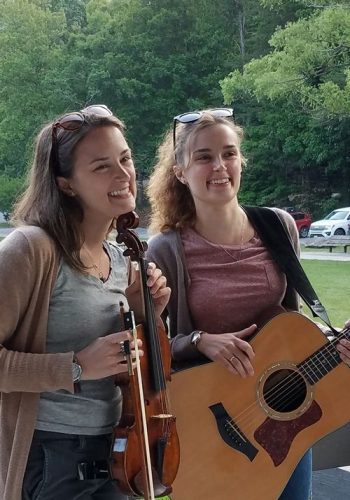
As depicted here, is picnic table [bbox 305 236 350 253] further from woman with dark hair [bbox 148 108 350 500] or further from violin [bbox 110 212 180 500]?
violin [bbox 110 212 180 500]

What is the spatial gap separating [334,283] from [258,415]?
159 cm

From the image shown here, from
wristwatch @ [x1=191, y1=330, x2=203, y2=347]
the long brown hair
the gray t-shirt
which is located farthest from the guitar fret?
the long brown hair

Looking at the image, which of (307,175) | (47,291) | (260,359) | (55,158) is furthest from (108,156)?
(307,175)

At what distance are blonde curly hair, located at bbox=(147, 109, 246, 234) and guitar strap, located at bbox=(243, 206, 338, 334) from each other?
0.17 meters

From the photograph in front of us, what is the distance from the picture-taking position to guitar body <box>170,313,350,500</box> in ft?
4.34

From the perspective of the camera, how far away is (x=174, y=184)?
4.94 feet

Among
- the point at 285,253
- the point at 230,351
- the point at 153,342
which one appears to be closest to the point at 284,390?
the point at 230,351

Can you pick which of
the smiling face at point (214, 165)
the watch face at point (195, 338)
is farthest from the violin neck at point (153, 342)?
the smiling face at point (214, 165)

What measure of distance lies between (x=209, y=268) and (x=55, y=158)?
472 millimetres

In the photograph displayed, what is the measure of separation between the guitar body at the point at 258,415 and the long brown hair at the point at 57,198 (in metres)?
0.45

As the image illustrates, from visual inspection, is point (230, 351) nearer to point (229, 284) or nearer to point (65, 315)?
point (229, 284)

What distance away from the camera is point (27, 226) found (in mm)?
1020

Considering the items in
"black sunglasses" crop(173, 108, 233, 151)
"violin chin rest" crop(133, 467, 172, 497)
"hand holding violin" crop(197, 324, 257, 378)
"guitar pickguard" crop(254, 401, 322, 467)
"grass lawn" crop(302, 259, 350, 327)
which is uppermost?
"black sunglasses" crop(173, 108, 233, 151)

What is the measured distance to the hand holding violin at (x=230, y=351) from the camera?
1311mm
